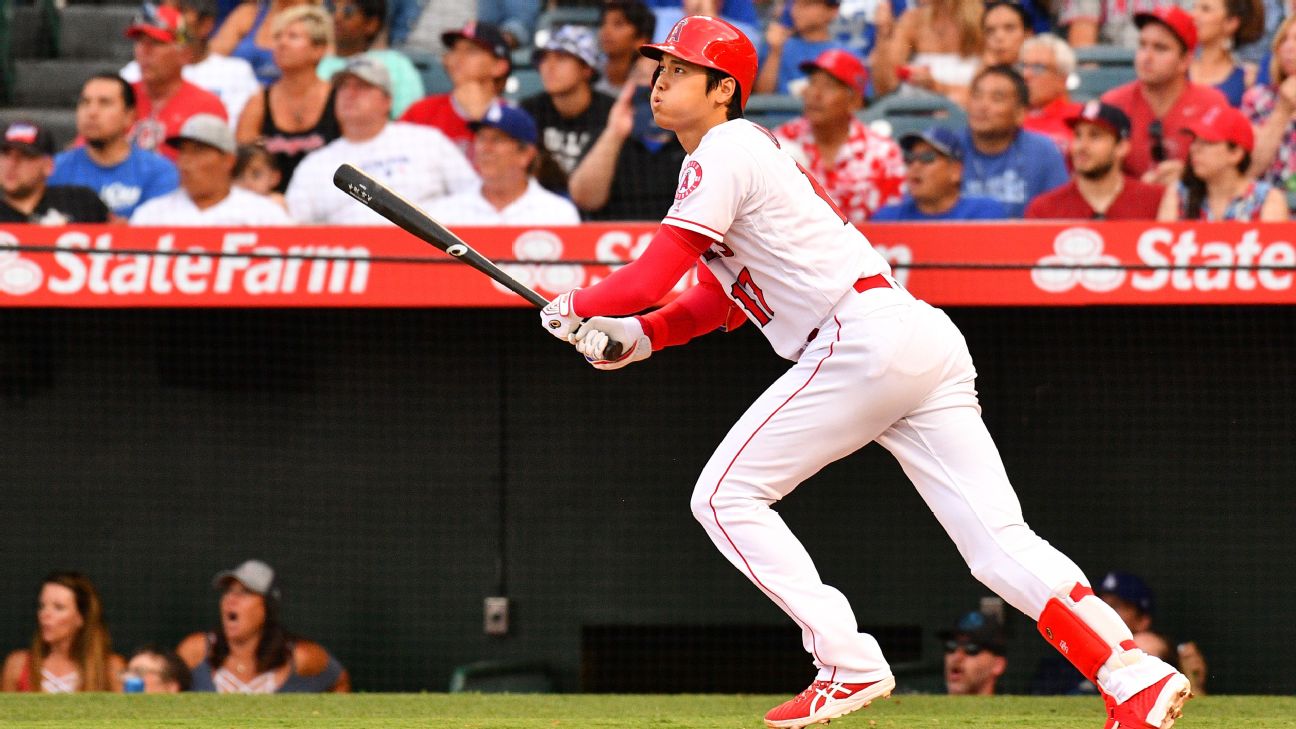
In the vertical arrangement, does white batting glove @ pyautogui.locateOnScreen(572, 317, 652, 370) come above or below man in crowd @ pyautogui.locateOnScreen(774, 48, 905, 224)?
below

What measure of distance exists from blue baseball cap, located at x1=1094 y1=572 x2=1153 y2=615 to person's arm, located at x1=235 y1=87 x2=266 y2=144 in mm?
3823

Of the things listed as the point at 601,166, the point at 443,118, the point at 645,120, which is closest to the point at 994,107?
the point at 645,120

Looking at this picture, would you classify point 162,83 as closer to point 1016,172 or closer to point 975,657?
point 1016,172

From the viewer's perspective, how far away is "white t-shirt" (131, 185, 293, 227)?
6.25m

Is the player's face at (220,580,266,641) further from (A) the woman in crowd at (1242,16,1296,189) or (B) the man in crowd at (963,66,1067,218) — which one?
(A) the woman in crowd at (1242,16,1296,189)

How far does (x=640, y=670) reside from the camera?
255 inches

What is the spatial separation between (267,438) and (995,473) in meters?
3.87

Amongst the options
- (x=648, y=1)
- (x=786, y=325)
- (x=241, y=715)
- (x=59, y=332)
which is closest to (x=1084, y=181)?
(x=648, y=1)

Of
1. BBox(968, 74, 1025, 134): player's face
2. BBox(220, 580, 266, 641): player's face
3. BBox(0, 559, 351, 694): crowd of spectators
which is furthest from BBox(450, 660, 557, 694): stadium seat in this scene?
BBox(968, 74, 1025, 134): player's face

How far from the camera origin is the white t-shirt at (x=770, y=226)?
324 cm

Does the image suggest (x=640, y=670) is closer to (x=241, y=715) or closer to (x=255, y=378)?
(x=255, y=378)

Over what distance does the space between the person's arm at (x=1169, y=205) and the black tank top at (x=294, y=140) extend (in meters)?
3.24

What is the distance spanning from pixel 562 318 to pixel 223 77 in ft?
14.4

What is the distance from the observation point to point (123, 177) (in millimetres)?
6527
